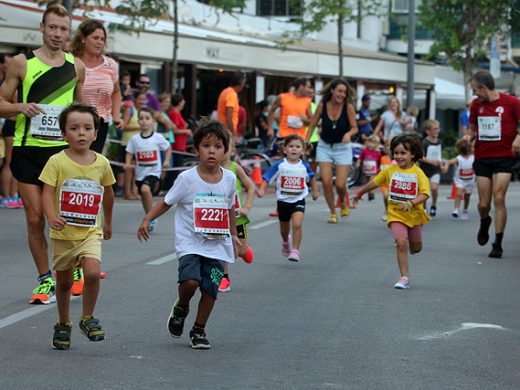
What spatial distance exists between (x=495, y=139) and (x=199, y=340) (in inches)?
262

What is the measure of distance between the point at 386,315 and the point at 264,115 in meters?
19.9

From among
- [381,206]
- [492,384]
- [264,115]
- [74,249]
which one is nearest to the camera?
[492,384]

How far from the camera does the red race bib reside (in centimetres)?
1631

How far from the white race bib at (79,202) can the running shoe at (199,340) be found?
85 cm

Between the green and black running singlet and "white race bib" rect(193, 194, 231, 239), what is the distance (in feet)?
6.20

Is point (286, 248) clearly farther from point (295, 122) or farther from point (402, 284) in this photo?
point (295, 122)

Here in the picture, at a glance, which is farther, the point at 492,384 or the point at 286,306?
the point at 286,306

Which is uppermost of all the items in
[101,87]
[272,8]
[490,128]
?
[272,8]

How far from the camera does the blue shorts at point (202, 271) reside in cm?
771

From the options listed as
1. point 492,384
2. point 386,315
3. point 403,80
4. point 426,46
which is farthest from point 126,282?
point 426,46

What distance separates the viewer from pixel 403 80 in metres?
36.6

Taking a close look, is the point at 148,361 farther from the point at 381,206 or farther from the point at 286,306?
the point at 381,206

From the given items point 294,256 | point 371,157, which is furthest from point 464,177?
point 294,256

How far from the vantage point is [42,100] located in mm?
9391
